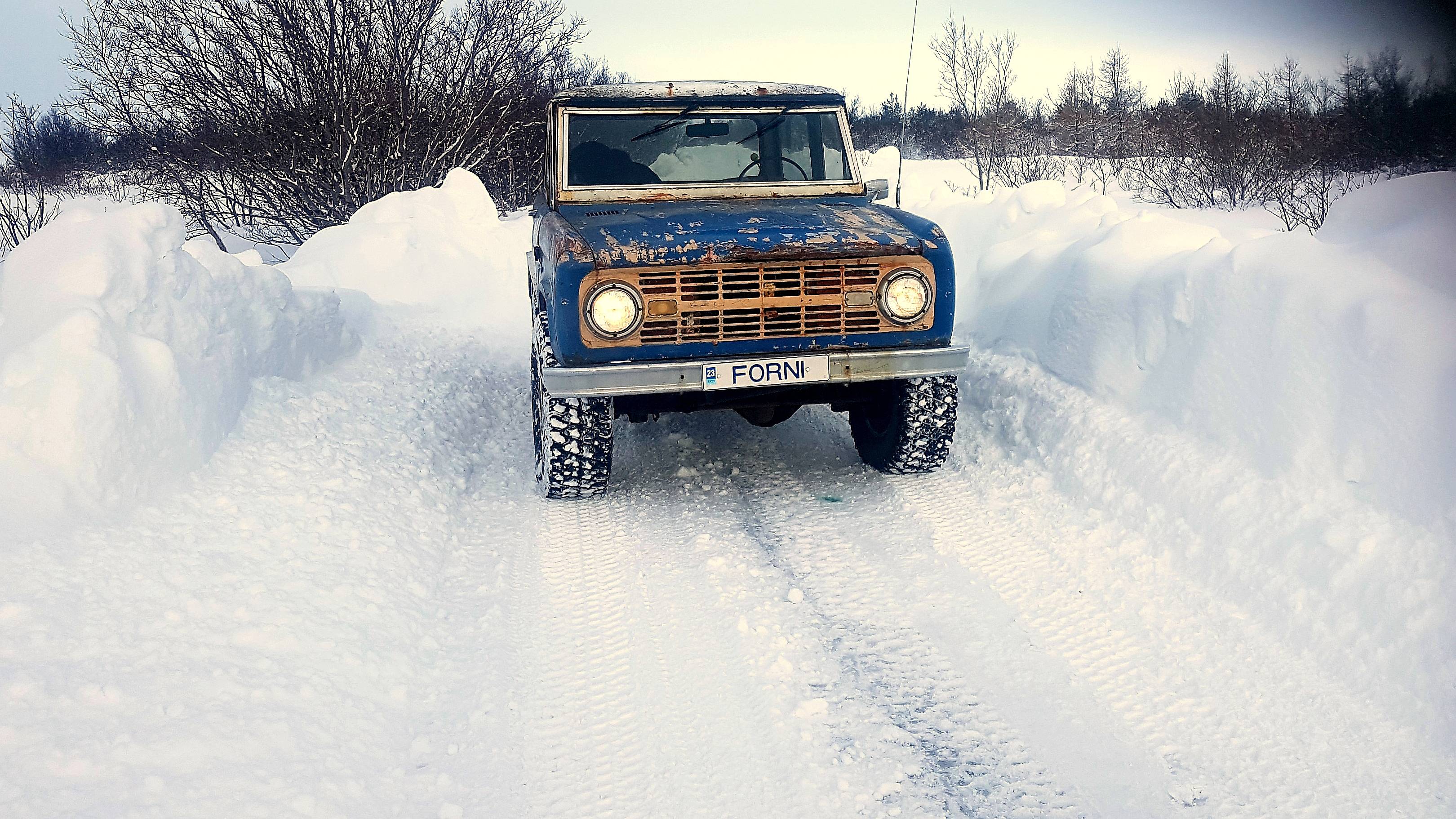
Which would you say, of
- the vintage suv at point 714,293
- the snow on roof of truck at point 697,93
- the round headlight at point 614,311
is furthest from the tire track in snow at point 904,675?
the snow on roof of truck at point 697,93

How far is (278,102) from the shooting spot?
504 inches

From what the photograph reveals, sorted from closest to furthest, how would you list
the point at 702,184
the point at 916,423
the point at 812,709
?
the point at 812,709
the point at 916,423
the point at 702,184

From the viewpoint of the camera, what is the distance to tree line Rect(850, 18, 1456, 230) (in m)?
4.55

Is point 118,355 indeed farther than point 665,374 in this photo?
No

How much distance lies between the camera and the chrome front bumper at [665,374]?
371 centimetres

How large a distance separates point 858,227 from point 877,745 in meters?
2.27

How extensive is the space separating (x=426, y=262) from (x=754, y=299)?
5.53m

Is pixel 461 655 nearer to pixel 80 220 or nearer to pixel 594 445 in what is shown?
pixel 594 445

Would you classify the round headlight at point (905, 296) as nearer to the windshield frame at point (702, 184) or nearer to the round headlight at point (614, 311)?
the round headlight at point (614, 311)

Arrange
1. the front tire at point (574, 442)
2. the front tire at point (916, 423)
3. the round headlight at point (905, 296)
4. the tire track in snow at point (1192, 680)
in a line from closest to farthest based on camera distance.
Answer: the tire track in snow at point (1192, 680) → the round headlight at point (905, 296) → the front tire at point (574, 442) → the front tire at point (916, 423)

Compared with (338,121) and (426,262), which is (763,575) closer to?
(426,262)

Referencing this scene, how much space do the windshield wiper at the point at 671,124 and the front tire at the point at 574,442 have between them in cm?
119

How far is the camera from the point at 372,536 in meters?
3.65

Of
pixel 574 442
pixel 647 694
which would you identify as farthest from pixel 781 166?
pixel 647 694
